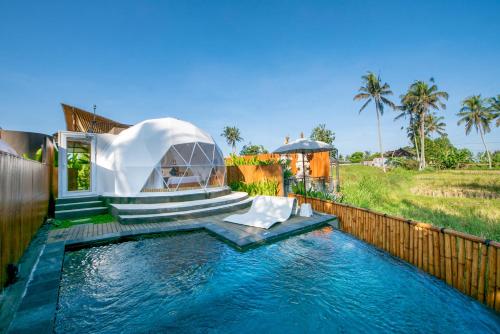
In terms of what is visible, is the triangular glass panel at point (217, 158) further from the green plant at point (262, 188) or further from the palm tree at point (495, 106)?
the palm tree at point (495, 106)

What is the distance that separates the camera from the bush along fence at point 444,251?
2.83 m

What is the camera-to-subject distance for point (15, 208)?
3588 mm

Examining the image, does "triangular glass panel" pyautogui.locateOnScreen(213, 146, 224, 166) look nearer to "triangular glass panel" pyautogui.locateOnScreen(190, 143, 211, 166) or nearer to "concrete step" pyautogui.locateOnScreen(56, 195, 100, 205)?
"triangular glass panel" pyautogui.locateOnScreen(190, 143, 211, 166)

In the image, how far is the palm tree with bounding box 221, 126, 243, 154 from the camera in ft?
172

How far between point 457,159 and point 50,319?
45638 mm

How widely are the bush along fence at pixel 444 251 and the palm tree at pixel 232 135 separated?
48.6 metres

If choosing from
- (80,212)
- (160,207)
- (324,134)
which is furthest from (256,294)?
(324,134)

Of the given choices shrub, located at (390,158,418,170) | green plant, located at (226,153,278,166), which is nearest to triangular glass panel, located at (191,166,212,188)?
green plant, located at (226,153,278,166)

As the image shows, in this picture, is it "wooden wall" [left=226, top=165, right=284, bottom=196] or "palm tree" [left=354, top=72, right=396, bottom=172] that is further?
"palm tree" [left=354, top=72, right=396, bottom=172]

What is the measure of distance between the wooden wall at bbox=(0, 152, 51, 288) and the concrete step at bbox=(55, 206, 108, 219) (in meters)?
1.99

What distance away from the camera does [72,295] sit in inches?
118

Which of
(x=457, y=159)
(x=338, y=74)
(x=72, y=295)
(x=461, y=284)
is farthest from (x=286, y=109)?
(x=457, y=159)

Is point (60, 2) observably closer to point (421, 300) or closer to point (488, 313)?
point (421, 300)

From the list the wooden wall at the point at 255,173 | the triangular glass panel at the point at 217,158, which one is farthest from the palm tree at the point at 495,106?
the triangular glass panel at the point at 217,158
